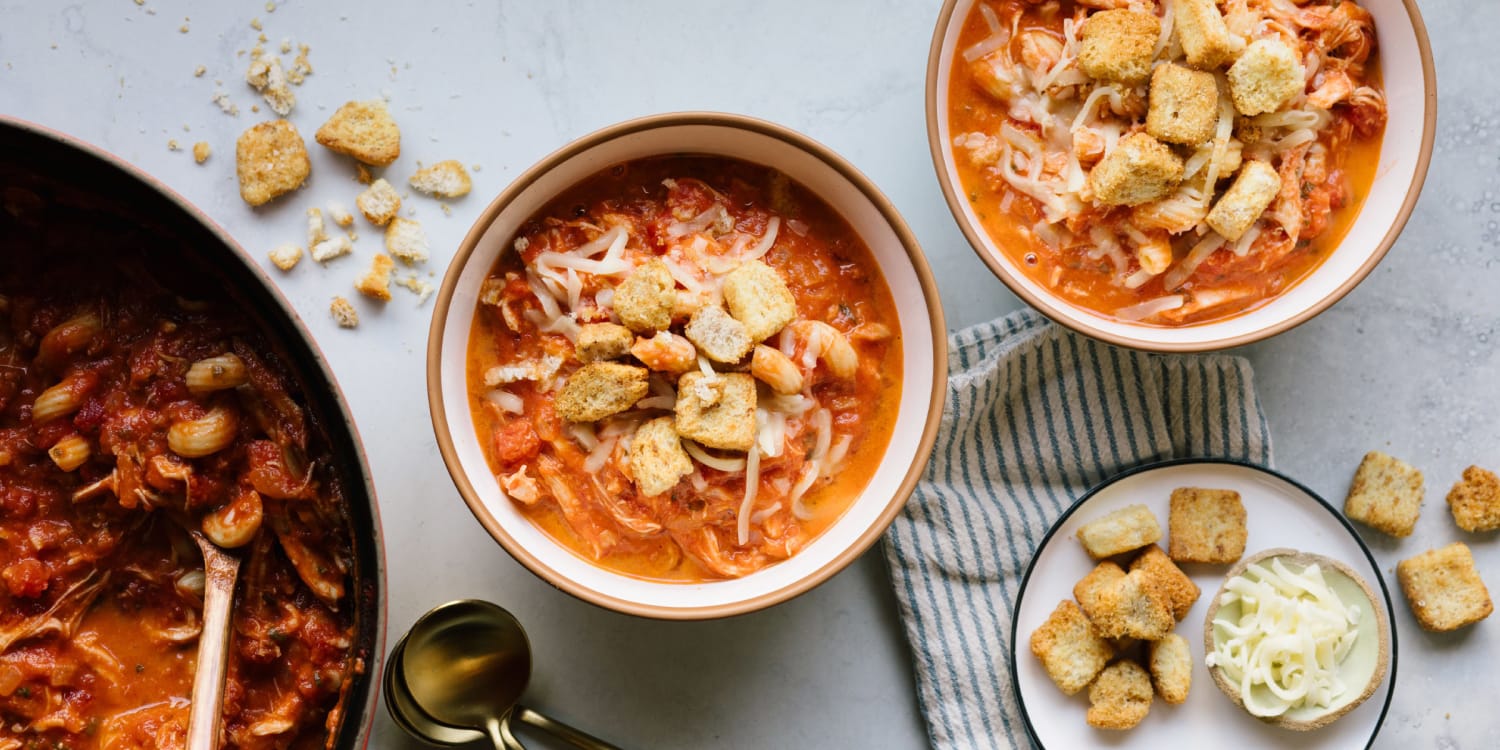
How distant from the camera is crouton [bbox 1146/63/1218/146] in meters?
2.90

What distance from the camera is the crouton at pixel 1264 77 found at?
287 cm

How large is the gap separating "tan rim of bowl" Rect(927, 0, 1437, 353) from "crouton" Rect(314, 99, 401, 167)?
144 centimetres

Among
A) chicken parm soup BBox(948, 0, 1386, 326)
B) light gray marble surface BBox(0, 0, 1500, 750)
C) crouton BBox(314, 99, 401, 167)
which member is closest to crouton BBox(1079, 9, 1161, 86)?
chicken parm soup BBox(948, 0, 1386, 326)

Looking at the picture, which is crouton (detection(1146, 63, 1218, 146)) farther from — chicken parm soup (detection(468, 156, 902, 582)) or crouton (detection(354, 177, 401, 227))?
crouton (detection(354, 177, 401, 227))

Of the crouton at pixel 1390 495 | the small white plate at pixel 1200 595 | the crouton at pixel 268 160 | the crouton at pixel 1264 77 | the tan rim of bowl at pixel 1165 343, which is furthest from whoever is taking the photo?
the crouton at pixel 1390 495

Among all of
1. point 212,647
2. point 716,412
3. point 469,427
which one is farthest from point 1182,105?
point 212,647

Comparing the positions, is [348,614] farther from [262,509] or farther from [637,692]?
[637,692]

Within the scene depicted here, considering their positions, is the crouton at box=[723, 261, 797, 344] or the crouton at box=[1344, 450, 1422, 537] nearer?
the crouton at box=[723, 261, 797, 344]

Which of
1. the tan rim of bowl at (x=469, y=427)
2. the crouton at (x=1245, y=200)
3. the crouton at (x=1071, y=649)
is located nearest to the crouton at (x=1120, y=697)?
the crouton at (x=1071, y=649)

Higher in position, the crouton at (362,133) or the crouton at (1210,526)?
the crouton at (362,133)

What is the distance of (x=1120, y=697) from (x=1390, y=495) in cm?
100

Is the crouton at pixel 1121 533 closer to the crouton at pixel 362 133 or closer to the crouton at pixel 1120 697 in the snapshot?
the crouton at pixel 1120 697

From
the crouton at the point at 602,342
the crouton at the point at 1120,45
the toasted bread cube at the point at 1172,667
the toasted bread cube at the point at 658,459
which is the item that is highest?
the crouton at the point at 1120,45

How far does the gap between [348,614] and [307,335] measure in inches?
28.9
